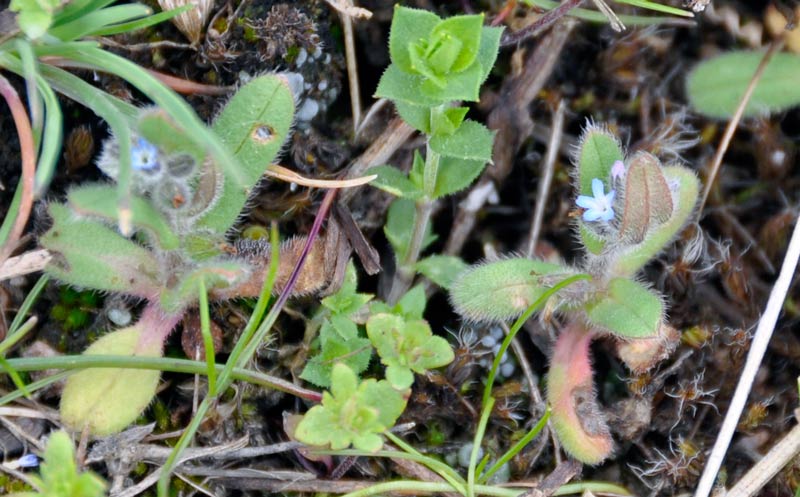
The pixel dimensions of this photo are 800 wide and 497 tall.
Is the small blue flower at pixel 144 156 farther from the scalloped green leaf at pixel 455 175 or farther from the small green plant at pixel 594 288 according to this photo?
the small green plant at pixel 594 288

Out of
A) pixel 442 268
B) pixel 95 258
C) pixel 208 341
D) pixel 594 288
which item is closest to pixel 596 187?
pixel 594 288

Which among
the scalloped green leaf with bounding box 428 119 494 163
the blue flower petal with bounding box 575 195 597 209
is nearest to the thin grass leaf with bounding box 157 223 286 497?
the scalloped green leaf with bounding box 428 119 494 163

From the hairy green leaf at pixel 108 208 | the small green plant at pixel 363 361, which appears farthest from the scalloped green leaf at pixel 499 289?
the hairy green leaf at pixel 108 208

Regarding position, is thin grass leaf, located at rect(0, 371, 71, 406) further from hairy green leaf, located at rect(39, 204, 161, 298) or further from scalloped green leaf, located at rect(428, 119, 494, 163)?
scalloped green leaf, located at rect(428, 119, 494, 163)

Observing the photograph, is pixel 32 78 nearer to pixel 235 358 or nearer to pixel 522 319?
pixel 235 358

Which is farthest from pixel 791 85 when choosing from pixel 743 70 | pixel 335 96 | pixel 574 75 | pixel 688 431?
pixel 335 96

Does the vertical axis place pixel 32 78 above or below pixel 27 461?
above
